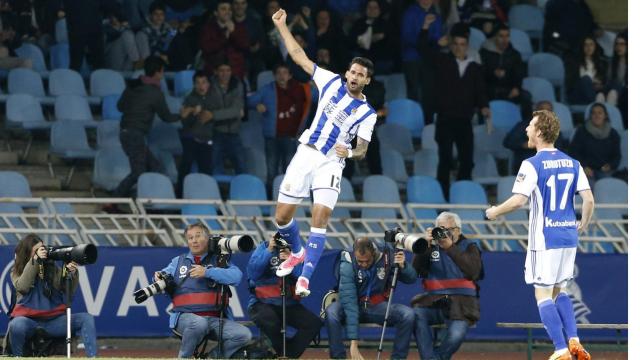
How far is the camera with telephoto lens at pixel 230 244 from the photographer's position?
15445mm

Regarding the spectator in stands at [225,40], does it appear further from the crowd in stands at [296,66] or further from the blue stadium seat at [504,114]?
the blue stadium seat at [504,114]

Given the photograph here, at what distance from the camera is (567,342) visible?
1418 centimetres

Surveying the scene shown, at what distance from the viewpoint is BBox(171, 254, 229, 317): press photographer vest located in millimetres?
16234

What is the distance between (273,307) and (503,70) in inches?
338

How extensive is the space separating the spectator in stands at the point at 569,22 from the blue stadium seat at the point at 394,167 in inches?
163

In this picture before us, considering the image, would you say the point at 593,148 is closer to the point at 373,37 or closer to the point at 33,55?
the point at 373,37

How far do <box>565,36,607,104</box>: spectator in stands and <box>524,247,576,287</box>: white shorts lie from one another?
35.9ft

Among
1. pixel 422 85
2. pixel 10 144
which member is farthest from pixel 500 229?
pixel 10 144

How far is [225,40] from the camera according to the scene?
74.4ft

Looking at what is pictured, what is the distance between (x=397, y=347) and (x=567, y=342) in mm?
2991

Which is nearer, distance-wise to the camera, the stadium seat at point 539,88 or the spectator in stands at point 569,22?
the stadium seat at point 539,88

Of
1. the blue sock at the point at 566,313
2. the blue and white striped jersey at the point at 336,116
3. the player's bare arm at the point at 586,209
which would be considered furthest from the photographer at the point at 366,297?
the player's bare arm at the point at 586,209

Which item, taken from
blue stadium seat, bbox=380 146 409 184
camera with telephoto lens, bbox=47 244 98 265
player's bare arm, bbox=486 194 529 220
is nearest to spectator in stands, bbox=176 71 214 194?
blue stadium seat, bbox=380 146 409 184

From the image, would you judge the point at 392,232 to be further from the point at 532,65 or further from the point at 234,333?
the point at 532,65
